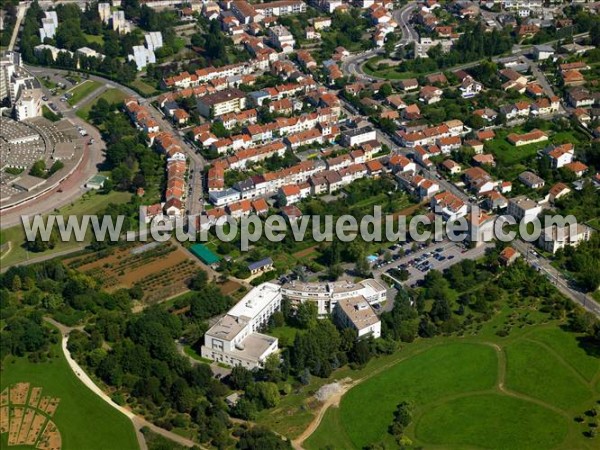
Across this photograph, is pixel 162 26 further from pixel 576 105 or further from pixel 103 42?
pixel 576 105

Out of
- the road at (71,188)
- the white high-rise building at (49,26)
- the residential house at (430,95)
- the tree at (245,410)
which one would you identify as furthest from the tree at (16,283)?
the white high-rise building at (49,26)

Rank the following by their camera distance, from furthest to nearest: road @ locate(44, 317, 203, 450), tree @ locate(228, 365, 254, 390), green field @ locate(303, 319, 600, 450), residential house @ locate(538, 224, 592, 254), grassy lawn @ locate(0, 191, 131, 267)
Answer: grassy lawn @ locate(0, 191, 131, 267)
residential house @ locate(538, 224, 592, 254)
tree @ locate(228, 365, 254, 390)
green field @ locate(303, 319, 600, 450)
road @ locate(44, 317, 203, 450)

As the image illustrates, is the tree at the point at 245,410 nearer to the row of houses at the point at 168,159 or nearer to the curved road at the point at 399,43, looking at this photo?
the row of houses at the point at 168,159

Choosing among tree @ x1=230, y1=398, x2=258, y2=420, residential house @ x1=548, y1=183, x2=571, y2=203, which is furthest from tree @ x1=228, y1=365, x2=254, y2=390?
residential house @ x1=548, y1=183, x2=571, y2=203

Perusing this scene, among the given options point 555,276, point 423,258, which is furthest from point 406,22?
point 555,276

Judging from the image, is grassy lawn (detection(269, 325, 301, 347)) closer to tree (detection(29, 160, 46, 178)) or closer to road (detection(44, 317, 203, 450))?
road (detection(44, 317, 203, 450))

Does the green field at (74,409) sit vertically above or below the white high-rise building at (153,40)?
below
